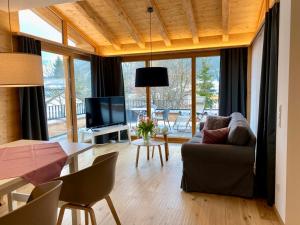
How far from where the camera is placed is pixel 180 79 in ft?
20.2

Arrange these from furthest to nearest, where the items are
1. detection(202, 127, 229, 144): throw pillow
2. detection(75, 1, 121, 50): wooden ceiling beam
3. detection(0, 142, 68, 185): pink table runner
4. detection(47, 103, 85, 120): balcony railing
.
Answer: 1. detection(47, 103, 85, 120): balcony railing
2. detection(75, 1, 121, 50): wooden ceiling beam
3. detection(202, 127, 229, 144): throw pillow
4. detection(0, 142, 68, 185): pink table runner

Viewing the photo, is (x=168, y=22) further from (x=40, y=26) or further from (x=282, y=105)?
(x=282, y=105)

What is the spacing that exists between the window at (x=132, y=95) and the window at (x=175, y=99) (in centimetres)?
33

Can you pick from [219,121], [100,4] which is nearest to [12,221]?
[219,121]

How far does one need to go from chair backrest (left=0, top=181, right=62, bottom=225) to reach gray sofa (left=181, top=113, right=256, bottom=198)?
2.05 m

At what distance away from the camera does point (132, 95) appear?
6742 millimetres

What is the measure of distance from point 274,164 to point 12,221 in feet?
8.63

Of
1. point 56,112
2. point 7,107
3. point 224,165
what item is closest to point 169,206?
point 224,165

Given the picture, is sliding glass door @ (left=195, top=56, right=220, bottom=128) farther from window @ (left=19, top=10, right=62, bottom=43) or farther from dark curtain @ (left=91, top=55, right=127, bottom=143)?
window @ (left=19, top=10, right=62, bottom=43)

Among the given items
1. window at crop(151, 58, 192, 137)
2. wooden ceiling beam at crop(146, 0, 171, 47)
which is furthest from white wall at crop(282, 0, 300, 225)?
window at crop(151, 58, 192, 137)

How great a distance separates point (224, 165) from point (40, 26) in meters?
4.13

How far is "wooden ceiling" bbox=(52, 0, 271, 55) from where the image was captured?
4.57 metres

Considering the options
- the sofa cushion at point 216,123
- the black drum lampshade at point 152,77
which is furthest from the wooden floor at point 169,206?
the black drum lampshade at point 152,77

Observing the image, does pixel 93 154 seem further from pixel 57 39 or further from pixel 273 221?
pixel 273 221
